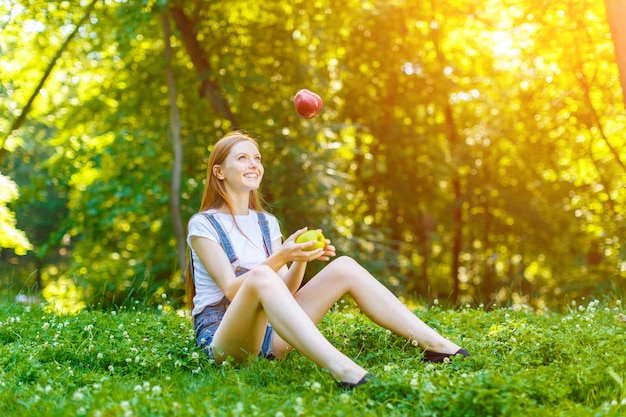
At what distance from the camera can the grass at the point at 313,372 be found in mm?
2809

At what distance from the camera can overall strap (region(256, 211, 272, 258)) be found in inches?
164

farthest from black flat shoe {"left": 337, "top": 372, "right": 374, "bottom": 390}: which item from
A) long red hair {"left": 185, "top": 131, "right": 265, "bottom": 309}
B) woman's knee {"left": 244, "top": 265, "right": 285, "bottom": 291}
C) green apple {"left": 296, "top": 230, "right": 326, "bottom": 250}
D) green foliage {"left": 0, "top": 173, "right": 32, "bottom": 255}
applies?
green foliage {"left": 0, "top": 173, "right": 32, "bottom": 255}

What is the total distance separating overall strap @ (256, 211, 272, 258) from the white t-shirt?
29mm

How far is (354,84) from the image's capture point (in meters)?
12.4

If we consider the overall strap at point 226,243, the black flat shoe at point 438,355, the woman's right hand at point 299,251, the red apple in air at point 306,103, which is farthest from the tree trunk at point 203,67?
the black flat shoe at point 438,355

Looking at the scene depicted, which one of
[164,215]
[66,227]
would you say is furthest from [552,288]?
[66,227]

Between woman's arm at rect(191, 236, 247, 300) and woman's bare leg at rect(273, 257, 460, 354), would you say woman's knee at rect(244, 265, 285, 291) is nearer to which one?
woman's arm at rect(191, 236, 247, 300)

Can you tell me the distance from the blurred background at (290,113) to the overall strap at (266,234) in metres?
2.30

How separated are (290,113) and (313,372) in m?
6.10

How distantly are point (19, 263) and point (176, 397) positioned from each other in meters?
24.1

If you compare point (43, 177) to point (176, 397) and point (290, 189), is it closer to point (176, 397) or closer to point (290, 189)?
point (290, 189)

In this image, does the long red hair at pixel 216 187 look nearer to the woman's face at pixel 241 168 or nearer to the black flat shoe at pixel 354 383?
the woman's face at pixel 241 168

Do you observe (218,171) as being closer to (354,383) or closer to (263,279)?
(263,279)

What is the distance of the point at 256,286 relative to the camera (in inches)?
134
